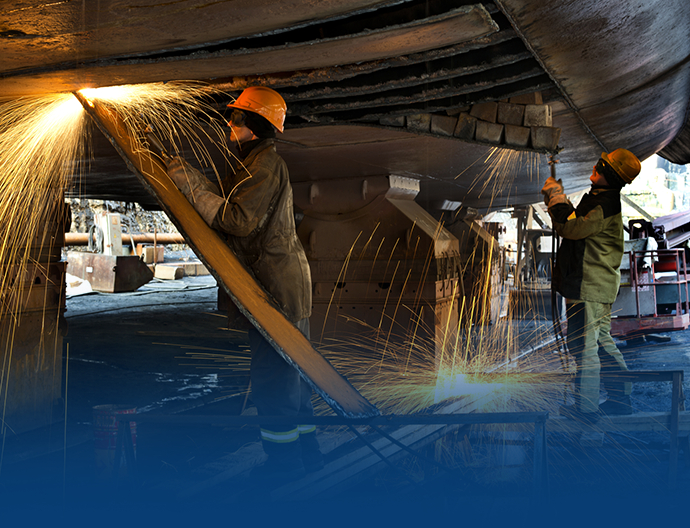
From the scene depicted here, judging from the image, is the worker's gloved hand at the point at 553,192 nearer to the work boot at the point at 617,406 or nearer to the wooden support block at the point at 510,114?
the wooden support block at the point at 510,114

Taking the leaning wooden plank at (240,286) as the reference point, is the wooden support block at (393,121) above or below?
above

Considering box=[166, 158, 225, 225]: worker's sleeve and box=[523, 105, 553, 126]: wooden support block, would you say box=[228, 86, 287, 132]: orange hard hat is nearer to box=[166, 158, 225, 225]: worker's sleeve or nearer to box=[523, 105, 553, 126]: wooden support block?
box=[166, 158, 225, 225]: worker's sleeve

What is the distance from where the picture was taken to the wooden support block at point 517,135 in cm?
349

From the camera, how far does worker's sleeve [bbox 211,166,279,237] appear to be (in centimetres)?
238

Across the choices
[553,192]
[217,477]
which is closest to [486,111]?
[553,192]

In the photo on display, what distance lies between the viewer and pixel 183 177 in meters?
A: 2.35

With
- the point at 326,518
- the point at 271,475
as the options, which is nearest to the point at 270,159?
the point at 271,475

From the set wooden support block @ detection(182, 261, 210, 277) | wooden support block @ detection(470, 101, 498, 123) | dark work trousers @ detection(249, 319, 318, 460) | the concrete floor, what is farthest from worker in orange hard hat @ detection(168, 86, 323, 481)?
wooden support block @ detection(182, 261, 210, 277)

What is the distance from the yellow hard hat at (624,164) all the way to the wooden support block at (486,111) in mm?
836

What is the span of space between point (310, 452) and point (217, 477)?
28.4 inches

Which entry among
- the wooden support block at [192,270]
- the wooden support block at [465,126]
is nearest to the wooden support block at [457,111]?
the wooden support block at [465,126]

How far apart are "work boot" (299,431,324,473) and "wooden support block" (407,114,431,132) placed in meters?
1.99

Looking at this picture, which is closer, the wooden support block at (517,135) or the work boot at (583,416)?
the wooden support block at (517,135)

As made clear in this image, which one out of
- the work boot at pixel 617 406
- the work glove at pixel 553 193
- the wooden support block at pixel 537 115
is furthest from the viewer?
the work boot at pixel 617 406
